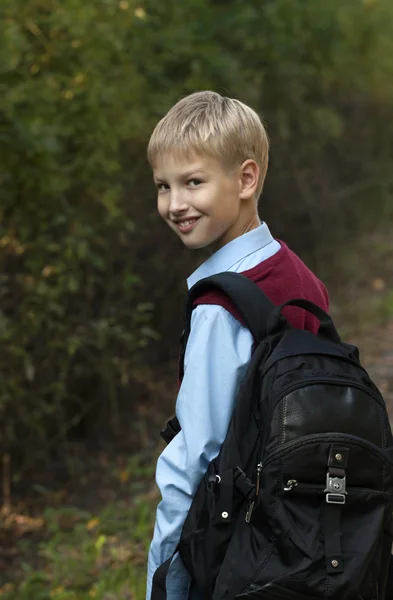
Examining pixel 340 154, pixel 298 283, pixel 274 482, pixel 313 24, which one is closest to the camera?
pixel 274 482

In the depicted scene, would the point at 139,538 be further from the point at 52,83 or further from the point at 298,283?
the point at 298,283

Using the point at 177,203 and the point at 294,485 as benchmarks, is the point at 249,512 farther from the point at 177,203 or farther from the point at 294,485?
the point at 177,203

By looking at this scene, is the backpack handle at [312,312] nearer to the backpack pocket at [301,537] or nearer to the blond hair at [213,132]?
the backpack pocket at [301,537]

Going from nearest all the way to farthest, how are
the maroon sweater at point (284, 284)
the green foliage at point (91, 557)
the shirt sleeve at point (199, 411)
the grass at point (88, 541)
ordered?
the shirt sleeve at point (199, 411), the maroon sweater at point (284, 284), the green foliage at point (91, 557), the grass at point (88, 541)

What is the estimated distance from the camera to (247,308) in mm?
2031

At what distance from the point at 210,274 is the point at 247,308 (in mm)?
269

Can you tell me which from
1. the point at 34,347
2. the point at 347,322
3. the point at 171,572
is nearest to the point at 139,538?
the point at 34,347

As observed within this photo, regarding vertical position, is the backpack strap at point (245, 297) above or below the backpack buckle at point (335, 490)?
above

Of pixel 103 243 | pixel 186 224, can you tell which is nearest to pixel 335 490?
pixel 186 224

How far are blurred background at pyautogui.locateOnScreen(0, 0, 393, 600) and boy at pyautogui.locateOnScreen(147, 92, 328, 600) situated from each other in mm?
2425

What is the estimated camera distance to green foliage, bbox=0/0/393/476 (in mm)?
5219

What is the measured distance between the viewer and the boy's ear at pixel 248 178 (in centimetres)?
225

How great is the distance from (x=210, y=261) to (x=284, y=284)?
21 cm

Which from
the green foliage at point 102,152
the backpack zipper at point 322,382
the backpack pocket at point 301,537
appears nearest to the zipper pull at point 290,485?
the backpack pocket at point 301,537
